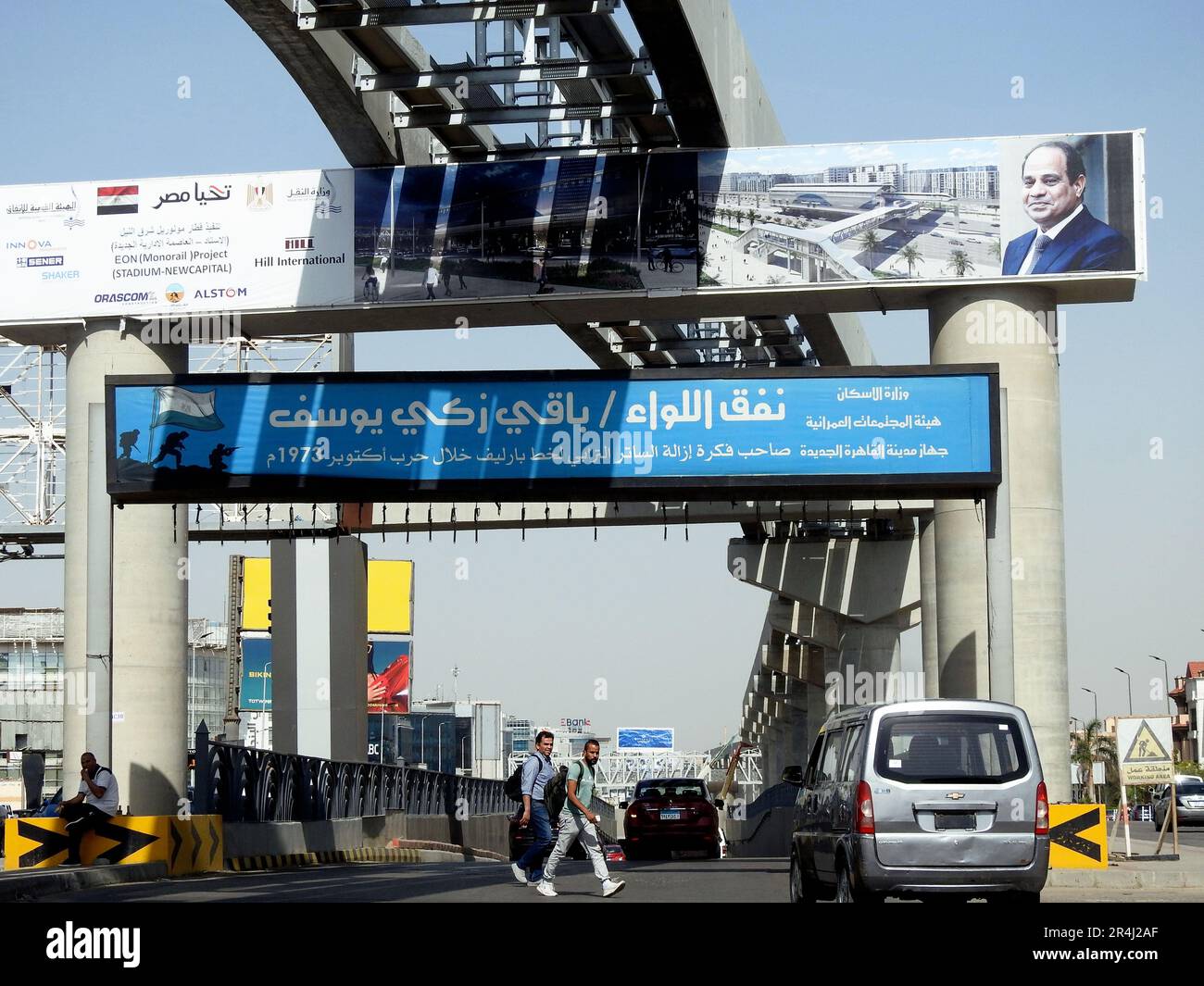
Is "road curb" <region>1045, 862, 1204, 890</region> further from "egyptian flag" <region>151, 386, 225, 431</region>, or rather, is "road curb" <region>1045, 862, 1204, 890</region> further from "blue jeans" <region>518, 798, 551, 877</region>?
"egyptian flag" <region>151, 386, 225, 431</region>

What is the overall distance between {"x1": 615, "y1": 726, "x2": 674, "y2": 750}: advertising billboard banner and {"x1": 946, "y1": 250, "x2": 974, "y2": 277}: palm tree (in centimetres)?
12129

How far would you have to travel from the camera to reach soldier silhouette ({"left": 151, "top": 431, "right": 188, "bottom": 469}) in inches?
887

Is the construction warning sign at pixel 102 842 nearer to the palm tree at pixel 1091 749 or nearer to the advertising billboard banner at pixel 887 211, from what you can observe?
the advertising billboard banner at pixel 887 211

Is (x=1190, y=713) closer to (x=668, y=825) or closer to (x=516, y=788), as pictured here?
(x=668, y=825)

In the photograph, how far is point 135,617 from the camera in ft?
87.7

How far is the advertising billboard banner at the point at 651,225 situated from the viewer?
987 inches

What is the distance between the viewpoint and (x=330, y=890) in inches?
722

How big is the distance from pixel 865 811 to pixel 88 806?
11.8 meters

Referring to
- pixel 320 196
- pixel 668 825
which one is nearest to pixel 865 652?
pixel 668 825

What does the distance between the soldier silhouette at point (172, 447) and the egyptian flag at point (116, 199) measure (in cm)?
652

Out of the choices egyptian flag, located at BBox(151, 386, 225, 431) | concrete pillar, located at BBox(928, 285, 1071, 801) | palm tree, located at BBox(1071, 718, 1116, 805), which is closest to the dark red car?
concrete pillar, located at BBox(928, 285, 1071, 801)
